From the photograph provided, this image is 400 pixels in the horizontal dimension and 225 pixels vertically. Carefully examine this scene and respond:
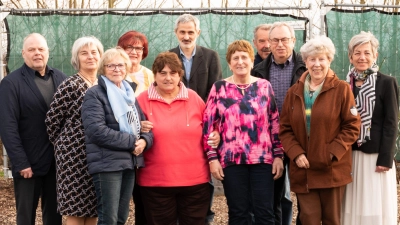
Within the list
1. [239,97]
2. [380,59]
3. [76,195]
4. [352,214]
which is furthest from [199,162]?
[380,59]

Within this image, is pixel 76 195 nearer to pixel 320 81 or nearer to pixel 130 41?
pixel 130 41

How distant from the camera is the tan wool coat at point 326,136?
14.4ft

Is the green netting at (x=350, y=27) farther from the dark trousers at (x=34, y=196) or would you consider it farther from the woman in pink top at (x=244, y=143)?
the dark trousers at (x=34, y=196)

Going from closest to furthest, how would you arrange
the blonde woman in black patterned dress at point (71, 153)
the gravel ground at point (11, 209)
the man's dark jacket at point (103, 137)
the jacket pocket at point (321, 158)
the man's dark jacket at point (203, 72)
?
the man's dark jacket at point (103, 137) < the jacket pocket at point (321, 158) < the blonde woman in black patterned dress at point (71, 153) < the man's dark jacket at point (203, 72) < the gravel ground at point (11, 209)

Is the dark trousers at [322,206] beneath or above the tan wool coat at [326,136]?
beneath

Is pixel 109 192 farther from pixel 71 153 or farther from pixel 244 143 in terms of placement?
pixel 244 143

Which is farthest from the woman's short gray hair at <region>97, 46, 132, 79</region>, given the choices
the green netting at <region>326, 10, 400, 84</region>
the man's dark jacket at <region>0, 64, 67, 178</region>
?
the green netting at <region>326, 10, 400, 84</region>

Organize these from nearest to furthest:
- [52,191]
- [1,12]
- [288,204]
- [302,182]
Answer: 1. [302,182]
2. [52,191]
3. [288,204]
4. [1,12]

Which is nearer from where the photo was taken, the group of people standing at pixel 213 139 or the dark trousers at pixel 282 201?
the group of people standing at pixel 213 139

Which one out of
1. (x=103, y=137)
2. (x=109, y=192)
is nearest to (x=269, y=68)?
(x=103, y=137)

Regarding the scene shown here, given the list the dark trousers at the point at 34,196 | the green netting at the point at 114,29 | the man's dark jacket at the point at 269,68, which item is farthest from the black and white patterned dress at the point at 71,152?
the green netting at the point at 114,29

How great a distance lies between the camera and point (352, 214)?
460 centimetres

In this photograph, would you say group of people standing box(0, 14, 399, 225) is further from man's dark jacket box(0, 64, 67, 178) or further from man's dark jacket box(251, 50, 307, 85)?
man's dark jacket box(251, 50, 307, 85)

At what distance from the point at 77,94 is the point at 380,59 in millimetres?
4151
